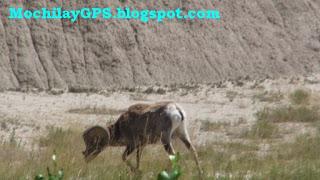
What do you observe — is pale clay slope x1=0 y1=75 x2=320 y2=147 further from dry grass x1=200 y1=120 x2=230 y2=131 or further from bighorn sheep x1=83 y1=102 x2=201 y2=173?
bighorn sheep x1=83 y1=102 x2=201 y2=173

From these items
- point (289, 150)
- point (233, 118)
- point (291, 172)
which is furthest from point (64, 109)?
point (291, 172)

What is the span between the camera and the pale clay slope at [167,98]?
1628 centimetres

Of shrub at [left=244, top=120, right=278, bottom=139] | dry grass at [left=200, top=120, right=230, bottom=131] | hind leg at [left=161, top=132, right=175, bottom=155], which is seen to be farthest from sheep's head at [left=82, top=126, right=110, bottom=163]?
dry grass at [left=200, top=120, right=230, bottom=131]

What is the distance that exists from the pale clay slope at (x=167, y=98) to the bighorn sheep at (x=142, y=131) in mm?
2004

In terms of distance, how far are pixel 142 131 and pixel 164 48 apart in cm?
2910

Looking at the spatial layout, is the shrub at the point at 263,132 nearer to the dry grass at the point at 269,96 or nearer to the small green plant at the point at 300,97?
the small green plant at the point at 300,97

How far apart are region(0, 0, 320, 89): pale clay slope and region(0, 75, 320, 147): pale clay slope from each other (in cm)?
552

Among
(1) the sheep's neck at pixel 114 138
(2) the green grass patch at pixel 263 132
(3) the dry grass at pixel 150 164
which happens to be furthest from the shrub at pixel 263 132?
(1) the sheep's neck at pixel 114 138

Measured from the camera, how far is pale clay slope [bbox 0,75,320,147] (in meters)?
16.3

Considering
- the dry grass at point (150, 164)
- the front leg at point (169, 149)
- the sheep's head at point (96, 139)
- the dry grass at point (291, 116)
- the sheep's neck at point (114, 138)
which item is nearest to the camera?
the dry grass at point (150, 164)

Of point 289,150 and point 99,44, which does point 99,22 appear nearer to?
point 99,44

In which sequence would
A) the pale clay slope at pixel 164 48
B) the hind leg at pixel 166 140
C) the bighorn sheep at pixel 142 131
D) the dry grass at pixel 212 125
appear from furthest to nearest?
the pale clay slope at pixel 164 48, the dry grass at pixel 212 125, the bighorn sheep at pixel 142 131, the hind leg at pixel 166 140

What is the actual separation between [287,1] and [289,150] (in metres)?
36.4

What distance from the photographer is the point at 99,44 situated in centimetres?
3722
